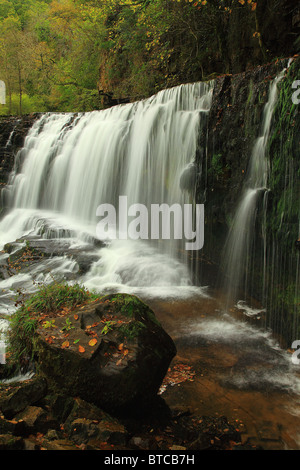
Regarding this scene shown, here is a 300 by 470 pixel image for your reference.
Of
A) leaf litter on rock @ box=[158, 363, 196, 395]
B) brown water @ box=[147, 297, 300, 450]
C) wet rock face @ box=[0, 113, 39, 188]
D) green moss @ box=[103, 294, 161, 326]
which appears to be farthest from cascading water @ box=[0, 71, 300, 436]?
green moss @ box=[103, 294, 161, 326]

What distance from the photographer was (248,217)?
21.6 feet

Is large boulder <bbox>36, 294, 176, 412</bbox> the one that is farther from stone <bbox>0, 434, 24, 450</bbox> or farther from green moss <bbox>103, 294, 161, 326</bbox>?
stone <bbox>0, 434, 24, 450</bbox>

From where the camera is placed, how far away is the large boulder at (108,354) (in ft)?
11.1

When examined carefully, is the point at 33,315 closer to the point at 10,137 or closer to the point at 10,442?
the point at 10,442

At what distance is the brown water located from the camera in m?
3.67

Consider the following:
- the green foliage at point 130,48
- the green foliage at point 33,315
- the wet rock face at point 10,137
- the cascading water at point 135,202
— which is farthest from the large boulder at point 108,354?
the wet rock face at point 10,137

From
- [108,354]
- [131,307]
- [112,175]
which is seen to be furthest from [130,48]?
[108,354]

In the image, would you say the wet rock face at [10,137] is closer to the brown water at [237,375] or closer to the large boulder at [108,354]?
the brown water at [237,375]

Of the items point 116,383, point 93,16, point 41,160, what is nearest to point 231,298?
point 116,383

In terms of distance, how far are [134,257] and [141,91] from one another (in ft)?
30.4

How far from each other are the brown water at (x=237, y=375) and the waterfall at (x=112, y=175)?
171 centimetres

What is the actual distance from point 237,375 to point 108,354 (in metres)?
2.07

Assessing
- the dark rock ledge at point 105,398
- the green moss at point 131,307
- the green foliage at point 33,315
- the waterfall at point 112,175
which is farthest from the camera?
the waterfall at point 112,175

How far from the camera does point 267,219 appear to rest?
6.13m
